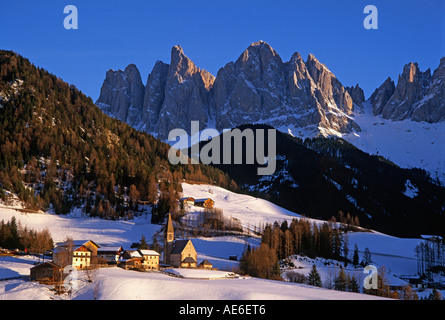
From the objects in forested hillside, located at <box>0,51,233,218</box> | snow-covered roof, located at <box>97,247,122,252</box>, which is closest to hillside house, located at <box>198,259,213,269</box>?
snow-covered roof, located at <box>97,247,122,252</box>

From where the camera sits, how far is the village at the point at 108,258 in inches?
3009

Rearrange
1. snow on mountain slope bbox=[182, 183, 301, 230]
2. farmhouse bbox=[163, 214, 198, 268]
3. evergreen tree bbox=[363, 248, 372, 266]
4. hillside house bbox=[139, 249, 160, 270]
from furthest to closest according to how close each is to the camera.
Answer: snow on mountain slope bbox=[182, 183, 301, 230]
evergreen tree bbox=[363, 248, 372, 266]
farmhouse bbox=[163, 214, 198, 268]
hillside house bbox=[139, 249, 160, 270]

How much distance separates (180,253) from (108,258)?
12.8 m

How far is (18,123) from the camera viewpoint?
18712cm

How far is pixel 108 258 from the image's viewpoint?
98000 millimetres

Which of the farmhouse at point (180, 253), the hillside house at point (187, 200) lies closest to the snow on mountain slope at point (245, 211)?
the hillside house at point (187, 200)

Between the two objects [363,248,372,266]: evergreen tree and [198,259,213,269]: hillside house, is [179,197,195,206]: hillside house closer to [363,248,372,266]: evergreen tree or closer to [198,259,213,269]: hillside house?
[363,248,372,266]: evergreen tree

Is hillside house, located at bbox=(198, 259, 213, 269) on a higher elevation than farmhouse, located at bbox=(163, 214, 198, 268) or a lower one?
lower

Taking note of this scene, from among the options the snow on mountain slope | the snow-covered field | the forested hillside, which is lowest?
the snow-covered field

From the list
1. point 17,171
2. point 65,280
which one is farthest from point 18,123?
point 65,280

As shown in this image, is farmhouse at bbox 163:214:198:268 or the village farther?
farmhouse at bbox 163:214:198:268

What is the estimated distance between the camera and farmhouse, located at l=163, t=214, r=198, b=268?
102 metres

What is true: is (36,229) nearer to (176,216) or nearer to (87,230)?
(87,230)
